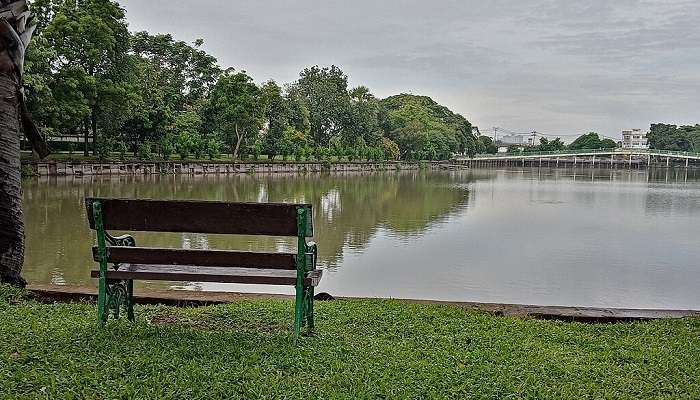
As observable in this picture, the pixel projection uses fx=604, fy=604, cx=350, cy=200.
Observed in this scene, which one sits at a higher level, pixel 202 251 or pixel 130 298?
pixel 202 251

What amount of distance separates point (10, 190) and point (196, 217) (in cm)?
212

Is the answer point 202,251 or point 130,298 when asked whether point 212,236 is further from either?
point 202,251

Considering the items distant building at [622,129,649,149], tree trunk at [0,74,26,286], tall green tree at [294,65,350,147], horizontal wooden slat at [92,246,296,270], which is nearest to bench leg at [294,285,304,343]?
horizontal wooden slat at [92,246,296,270]

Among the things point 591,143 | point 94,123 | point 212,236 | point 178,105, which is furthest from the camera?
point 591,143

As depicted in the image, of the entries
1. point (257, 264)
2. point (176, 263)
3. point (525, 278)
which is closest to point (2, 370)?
point (176, 263)

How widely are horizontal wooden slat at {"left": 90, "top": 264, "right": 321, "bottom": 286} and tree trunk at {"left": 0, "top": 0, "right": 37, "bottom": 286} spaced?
1.61 metres

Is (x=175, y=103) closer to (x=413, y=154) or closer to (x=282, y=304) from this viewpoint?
(x=413, y=154)

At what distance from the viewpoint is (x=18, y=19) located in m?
4.69

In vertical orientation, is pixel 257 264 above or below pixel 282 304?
above

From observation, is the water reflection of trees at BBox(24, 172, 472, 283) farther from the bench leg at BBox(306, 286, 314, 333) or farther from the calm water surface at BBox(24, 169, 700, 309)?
the bench leg at BBox(306, 286, 314, 333)

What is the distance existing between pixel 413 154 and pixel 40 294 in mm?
59265

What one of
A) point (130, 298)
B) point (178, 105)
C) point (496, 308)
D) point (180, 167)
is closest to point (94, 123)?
point (180, 167)

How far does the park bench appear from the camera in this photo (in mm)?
3256

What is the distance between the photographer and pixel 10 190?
4.53m
